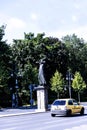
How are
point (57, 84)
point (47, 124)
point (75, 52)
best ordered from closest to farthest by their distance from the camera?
point (47, 124) → point (57, 84) → point (75, 52)

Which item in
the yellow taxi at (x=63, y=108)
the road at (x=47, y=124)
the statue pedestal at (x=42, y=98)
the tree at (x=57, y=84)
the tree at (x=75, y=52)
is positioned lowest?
the road at (x=47, y=124)

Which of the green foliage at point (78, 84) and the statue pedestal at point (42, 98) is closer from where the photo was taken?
the statue pedestal at point (42, 98)

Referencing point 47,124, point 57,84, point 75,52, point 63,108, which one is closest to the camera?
point 47,124

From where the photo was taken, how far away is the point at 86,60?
94500 millimetres

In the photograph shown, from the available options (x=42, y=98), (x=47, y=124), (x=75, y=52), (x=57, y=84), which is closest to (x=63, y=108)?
(x=47, y=124)

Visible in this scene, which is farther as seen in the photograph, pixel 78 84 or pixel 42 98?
pixel 78 84

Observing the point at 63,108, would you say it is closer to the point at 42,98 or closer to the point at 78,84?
the point at 42,98

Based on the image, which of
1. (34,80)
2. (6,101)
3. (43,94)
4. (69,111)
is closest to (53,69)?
(34,80)

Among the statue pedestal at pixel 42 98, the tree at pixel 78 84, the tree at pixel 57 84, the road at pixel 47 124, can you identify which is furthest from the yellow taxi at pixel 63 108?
the tree at pixel 78 84

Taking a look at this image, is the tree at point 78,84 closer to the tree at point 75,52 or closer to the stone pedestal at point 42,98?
the tree at point 75,52

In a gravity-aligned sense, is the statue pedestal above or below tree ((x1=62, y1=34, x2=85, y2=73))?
below

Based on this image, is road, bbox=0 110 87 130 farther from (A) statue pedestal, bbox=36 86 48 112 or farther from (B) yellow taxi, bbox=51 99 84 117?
(A) statue pedestal, bbox=36 86 48 112

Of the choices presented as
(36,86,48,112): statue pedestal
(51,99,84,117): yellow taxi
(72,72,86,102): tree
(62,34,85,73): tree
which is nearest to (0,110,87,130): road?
(51,99,84,117): yellow taxi

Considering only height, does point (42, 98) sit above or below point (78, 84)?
below
